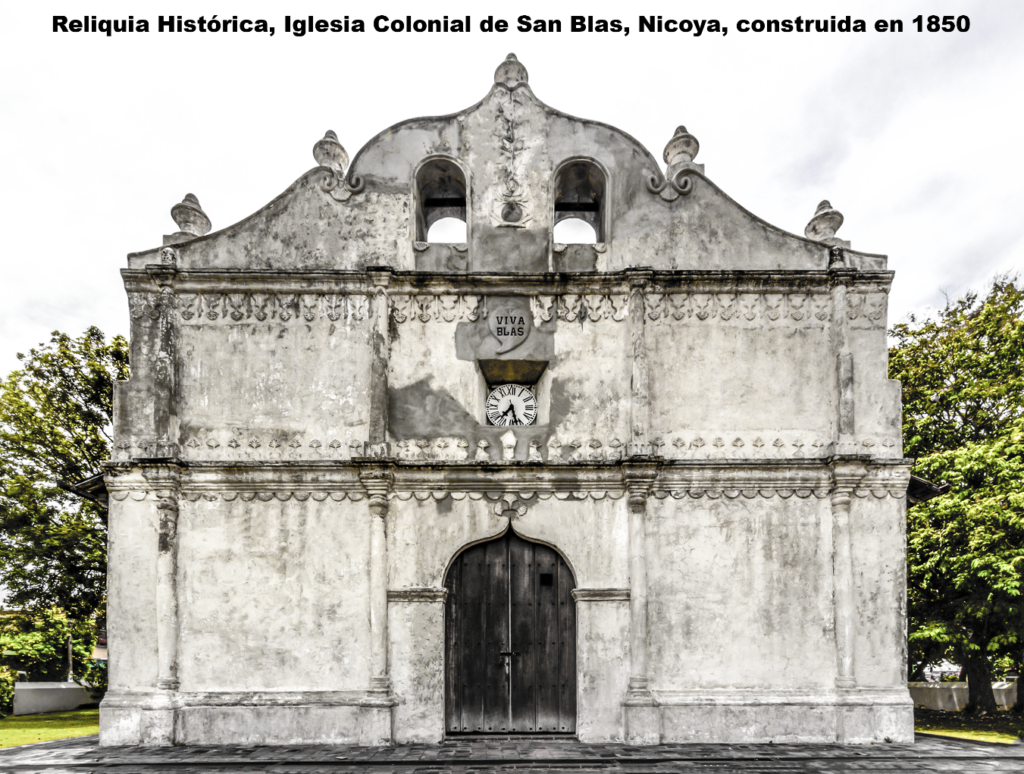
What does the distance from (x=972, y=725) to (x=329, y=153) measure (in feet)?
57.8

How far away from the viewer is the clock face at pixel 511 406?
1229cm

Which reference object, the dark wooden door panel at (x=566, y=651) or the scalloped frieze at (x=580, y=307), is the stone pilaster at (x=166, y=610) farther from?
the scalloped frieze at (x=580, y=307)

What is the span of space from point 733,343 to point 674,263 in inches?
68.3

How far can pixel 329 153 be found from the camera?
12.7m

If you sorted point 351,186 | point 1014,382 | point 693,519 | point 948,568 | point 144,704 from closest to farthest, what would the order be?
1. point 144,704
2. point 693,519
3. point 351,186
4. point 948,568
5. point 1014,382

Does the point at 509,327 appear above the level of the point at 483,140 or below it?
below

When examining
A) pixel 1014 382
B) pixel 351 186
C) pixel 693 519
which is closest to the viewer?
pixel 693 519

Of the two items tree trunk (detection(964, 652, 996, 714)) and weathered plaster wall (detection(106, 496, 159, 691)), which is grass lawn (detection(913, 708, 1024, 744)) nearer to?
tree trunk (detection(964, 652, 996, 714))

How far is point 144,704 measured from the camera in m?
11.0

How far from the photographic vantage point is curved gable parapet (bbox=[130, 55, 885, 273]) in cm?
1242

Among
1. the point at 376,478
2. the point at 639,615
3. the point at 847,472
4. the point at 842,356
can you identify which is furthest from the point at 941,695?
the point at 376,478

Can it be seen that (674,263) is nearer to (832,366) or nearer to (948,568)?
(832,366)

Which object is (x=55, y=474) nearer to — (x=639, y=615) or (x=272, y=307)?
(x=272, y=307)

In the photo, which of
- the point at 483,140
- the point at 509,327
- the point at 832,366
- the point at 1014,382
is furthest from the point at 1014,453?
the point at 483,140
